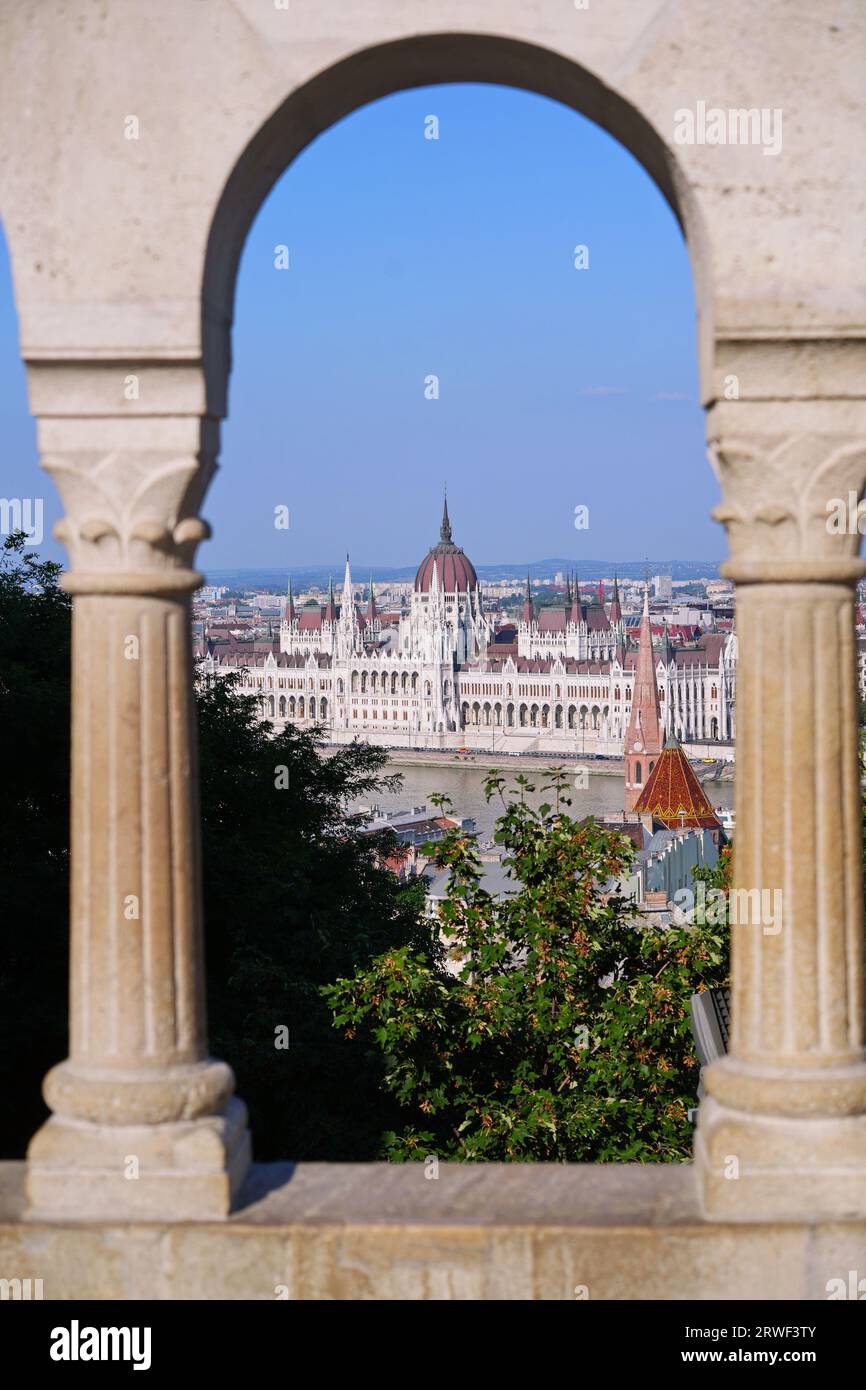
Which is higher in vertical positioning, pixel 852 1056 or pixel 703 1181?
pixel 852 1056

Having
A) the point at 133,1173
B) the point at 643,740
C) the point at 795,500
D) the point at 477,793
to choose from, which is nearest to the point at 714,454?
the point at 795,500

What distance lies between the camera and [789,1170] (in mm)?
3479

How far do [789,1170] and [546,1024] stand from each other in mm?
4201

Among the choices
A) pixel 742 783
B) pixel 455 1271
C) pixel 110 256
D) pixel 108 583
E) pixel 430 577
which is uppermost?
pixel 430 577

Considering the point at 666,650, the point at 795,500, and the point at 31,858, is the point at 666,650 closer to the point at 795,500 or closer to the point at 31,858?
the point at 31,858

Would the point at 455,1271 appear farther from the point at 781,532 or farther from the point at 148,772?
the point at 781,532

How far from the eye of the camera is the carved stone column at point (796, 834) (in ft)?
11.4

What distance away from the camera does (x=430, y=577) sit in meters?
152

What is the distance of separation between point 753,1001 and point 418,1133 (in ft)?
13.7

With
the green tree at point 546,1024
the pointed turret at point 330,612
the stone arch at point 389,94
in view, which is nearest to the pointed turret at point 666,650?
the pointed turret at point 330,612

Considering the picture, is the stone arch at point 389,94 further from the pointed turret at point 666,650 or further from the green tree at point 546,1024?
the pointed turret at point 666,650

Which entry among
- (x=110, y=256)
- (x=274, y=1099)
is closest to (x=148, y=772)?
(x=110, y=256)

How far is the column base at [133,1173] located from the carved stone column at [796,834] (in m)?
1.06

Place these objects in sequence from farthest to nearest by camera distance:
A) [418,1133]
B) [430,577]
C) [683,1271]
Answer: [430,577], [418,1133], [683,1271]
